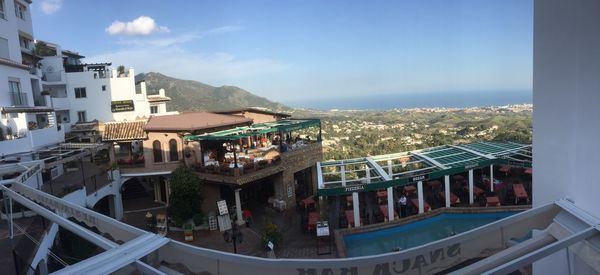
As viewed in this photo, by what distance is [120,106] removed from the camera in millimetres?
35688

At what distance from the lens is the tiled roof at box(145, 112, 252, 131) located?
20.7 metres

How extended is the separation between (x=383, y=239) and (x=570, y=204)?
44.6 feet

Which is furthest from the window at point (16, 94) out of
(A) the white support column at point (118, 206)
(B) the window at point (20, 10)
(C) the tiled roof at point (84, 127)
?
(C) the tiled roof at point (84, 127)

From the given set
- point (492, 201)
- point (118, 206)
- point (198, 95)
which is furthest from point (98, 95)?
point (198, 95)

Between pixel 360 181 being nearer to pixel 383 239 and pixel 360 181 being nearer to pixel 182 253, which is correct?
pixel 383 239

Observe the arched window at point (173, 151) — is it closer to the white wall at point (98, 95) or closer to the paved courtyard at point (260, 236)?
the paved courtyard at point (260, 236)

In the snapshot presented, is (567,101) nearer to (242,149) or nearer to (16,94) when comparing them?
(242,149)

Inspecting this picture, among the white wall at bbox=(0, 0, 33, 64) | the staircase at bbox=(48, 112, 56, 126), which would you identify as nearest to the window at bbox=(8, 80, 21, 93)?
the white wall at bbox=(0, 0, 33, 64)

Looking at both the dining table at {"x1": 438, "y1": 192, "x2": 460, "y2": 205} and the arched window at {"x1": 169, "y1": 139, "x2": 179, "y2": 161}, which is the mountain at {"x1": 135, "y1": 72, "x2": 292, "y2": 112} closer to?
the arched window at {"x1": 169, "y1": 139, "x2": 179, "y2": 161}

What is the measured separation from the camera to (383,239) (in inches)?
638

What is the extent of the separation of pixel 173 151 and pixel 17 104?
31.9ft

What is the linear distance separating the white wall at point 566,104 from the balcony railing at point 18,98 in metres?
25.9

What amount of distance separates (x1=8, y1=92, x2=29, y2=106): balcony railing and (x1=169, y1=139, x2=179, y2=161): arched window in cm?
943

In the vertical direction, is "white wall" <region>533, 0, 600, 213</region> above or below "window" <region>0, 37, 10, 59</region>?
below
